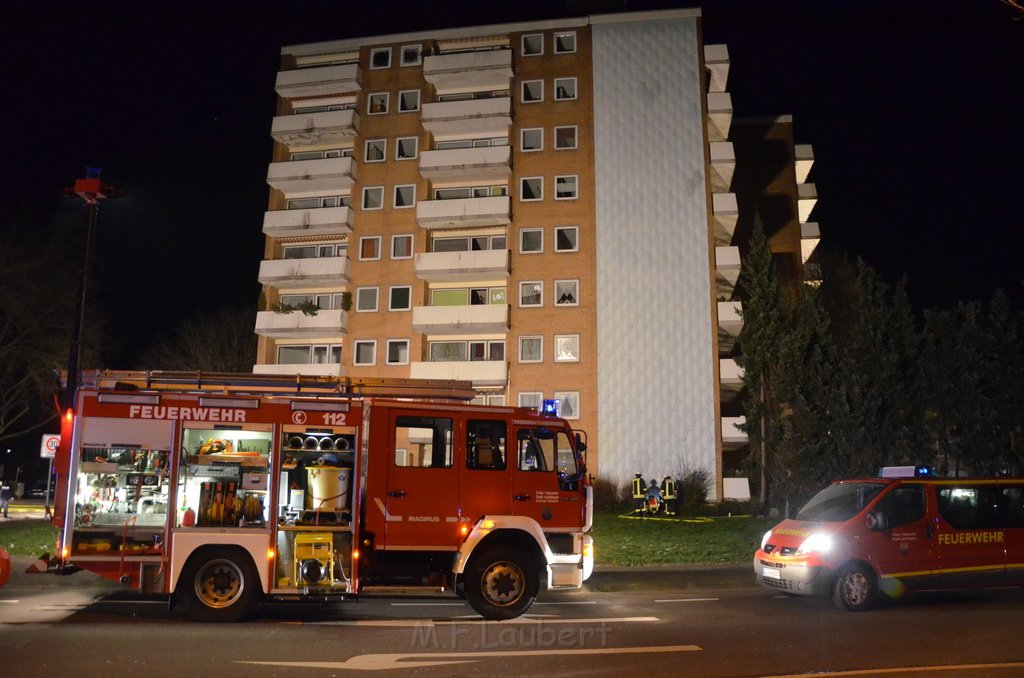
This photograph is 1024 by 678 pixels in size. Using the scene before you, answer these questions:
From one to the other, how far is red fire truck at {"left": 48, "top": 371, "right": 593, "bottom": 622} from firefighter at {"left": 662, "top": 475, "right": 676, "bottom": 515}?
1951cm

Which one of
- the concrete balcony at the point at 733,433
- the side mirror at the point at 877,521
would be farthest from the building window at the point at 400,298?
the side mirror at the point at 877,521

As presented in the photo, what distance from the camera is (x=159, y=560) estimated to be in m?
9.95

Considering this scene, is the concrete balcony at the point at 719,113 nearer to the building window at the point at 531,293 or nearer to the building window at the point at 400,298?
the building window at the point at 531,293

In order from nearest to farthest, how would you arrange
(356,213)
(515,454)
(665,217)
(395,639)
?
1. (395,639)
2. (515,454)
3. (665,217)
4. (356,213)

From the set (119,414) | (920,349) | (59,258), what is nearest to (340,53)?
(59,258)

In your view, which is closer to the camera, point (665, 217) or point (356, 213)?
point (665, 217)

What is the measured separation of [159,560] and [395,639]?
11.0 ft

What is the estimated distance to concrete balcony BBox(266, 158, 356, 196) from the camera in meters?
39.7

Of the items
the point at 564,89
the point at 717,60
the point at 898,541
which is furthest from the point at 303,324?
the point at 898,541

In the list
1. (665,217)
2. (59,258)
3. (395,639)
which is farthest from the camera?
(665,217)

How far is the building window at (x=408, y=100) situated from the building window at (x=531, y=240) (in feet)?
29.7

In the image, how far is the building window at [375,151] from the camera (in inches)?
1588

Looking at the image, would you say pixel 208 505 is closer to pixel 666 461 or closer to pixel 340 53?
pixel 666 461

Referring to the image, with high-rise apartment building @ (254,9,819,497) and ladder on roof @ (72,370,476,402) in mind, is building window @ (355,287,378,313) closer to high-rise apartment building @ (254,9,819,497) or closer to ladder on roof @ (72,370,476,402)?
high-rise apartment building @ (254,9,819,497)
